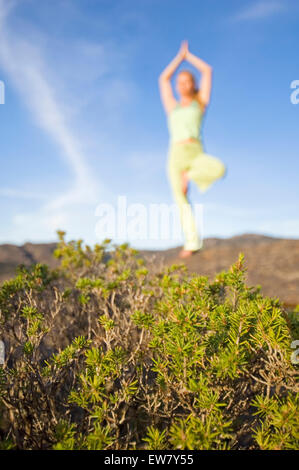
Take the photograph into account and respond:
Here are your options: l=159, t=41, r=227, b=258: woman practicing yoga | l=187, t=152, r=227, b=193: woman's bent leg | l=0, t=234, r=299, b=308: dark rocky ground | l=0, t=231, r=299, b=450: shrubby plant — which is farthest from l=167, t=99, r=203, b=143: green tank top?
l=0, t=234, r=299, b=308: dark rocky ground

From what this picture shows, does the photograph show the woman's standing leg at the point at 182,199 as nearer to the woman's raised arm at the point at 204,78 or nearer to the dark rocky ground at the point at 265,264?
the woman's raised arm at the point at 204,78

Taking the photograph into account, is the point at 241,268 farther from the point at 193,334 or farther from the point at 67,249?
the point at 67,249

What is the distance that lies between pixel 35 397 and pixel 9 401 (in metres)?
0.33

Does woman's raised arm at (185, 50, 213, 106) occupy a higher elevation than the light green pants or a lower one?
higher

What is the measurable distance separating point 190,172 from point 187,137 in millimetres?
215

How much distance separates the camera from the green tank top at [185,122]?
180 centimetres

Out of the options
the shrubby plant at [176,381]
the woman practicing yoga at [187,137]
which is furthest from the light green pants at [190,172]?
the shrubby plant at [176,381]

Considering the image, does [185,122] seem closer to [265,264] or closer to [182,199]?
[182,199]

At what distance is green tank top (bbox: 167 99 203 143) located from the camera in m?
1.80

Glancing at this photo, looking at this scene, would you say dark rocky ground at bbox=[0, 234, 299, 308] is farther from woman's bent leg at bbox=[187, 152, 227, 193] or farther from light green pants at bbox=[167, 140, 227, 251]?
woman's bent leg at bbox=[187, 152, 227, 193]

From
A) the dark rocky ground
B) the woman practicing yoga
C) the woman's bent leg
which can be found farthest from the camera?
the dark rocky ground

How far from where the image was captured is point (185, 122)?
5.96 ft

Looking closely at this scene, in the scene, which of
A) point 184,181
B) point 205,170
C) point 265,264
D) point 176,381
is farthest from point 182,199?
point 265,264

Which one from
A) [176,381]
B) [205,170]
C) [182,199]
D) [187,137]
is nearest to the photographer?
[205,170]
